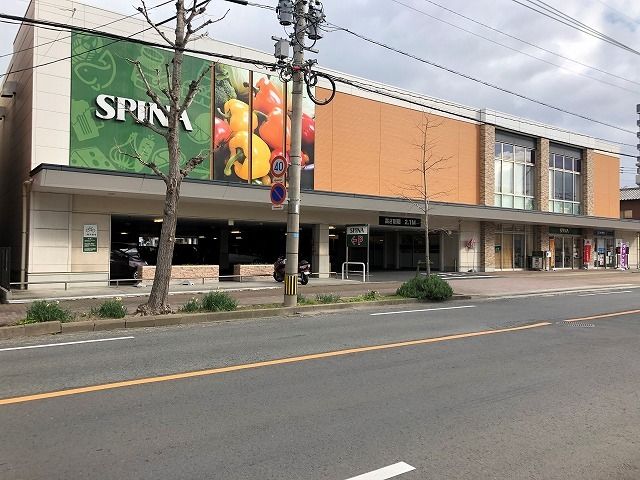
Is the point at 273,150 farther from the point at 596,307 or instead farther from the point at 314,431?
the point at 314,431

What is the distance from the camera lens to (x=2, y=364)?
7.41m

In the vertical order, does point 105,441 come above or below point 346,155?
below

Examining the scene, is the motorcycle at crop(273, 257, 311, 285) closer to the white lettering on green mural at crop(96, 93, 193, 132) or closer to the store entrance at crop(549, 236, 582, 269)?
the white lettering on green mural at crop(96, 93, 193, 132)

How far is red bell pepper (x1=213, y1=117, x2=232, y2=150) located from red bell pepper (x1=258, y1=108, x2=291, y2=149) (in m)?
1.61

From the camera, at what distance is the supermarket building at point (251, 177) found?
1858cm

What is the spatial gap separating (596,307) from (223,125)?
15.5 metres

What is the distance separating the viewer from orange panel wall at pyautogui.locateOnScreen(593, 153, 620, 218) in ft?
136

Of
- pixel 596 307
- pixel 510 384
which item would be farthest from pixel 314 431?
pixel 596 307

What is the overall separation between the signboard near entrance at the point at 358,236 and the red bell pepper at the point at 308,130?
4.68m

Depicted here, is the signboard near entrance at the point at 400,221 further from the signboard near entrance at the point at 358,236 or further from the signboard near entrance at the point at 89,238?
the signboard near entrance at the point at 89,238

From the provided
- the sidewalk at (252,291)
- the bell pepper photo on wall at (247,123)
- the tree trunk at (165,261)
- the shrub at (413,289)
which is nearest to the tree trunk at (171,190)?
the tree trunk at (165,261)

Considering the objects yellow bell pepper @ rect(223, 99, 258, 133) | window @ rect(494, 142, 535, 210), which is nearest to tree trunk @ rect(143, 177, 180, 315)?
yellow bell pepper @ rect(223, 99, 258, 133)

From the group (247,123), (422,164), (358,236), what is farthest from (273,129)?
(422,164)

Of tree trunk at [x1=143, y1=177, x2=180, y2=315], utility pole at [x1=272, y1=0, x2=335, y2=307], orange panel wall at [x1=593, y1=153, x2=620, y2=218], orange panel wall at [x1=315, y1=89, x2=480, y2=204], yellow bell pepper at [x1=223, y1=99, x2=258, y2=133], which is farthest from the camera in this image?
orange panel wall at [x1=593, y1=153, x2=620, y2=218]
